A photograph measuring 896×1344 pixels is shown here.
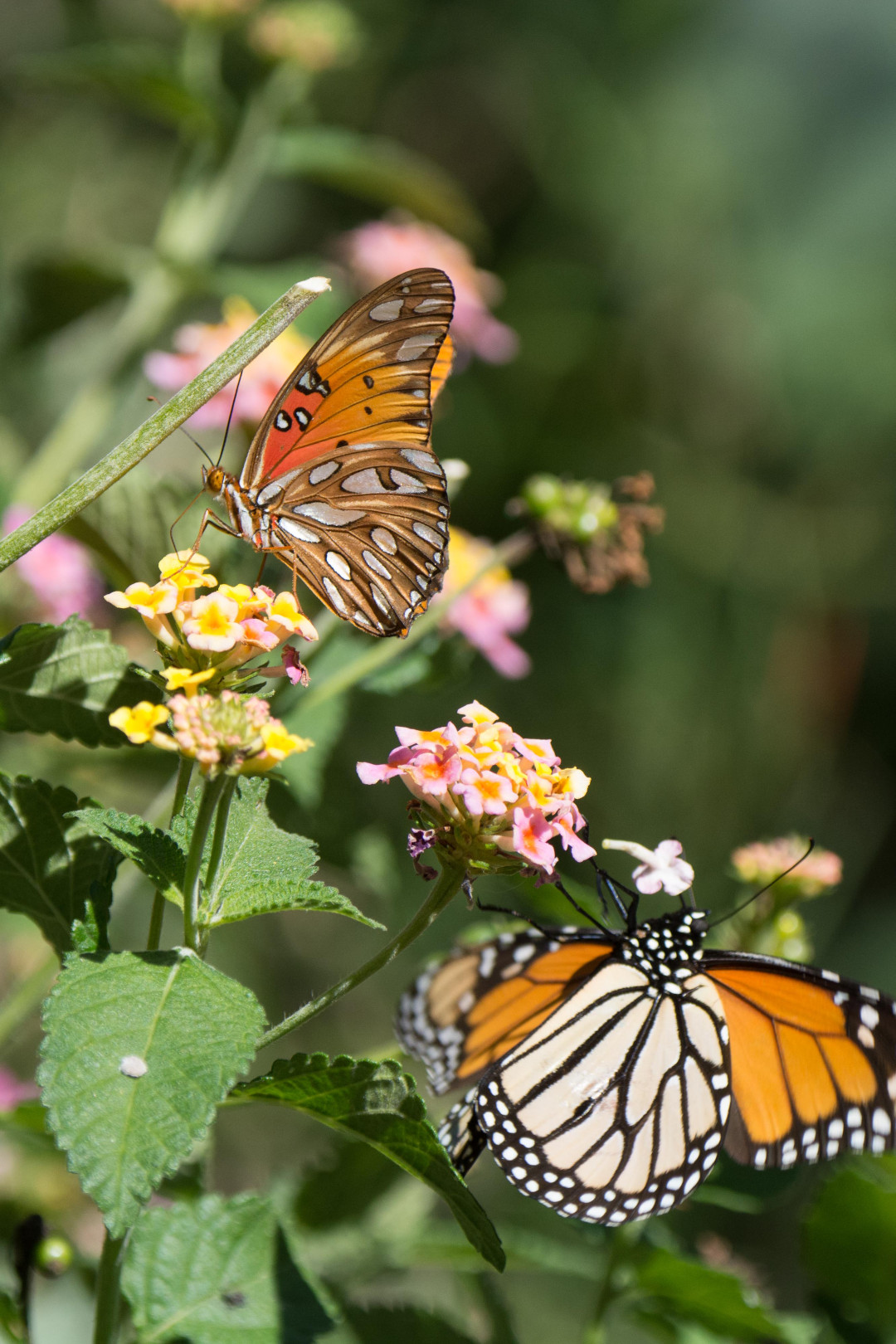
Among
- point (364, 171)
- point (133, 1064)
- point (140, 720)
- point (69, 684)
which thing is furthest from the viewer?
point (364, 171)

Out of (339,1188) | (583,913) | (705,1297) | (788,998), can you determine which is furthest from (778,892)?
(339,1188)

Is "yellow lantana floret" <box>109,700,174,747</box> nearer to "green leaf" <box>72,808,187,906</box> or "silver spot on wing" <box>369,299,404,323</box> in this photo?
"green leaf" <box>72,808,187,906</box>

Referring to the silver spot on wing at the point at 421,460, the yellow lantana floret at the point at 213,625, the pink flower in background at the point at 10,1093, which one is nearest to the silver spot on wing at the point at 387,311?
the silver spot on wing at the point at 421,460

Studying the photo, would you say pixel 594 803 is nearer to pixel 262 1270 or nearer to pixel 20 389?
pixel 20 389

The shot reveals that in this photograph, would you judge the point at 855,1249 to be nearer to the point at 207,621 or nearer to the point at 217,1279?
the point at 217,1279

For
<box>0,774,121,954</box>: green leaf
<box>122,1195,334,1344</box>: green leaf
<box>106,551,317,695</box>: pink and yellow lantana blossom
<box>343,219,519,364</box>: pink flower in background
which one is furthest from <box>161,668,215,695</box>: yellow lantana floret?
<box>343,219,519,364</box>: pink flower in background

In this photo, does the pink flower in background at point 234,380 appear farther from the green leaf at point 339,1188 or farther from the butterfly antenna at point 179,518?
the green leaf at point 339,1188
